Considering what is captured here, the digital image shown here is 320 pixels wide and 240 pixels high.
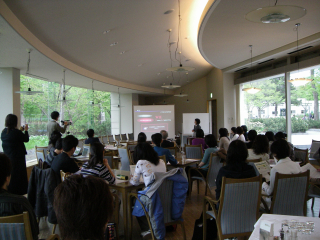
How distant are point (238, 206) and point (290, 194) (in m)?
0.61

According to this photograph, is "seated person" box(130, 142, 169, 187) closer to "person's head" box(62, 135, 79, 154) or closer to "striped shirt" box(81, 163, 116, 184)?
"striped shirt" box(81, 163, 116, 184)

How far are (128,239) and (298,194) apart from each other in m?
2.04

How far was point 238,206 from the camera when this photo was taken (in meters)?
2.49

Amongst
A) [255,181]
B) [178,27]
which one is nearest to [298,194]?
[255,181]

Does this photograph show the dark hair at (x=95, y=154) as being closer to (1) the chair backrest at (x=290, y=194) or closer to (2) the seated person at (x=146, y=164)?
(2) the seated person at (x=146, y=164)

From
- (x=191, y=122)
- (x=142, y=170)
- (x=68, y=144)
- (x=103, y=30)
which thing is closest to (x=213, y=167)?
(x=142, y=170)

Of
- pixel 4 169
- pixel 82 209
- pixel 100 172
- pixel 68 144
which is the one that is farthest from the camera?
pixel 68 144

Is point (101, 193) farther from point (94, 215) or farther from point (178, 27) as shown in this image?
point (178, 27)

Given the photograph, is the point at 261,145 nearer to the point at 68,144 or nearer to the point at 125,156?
the point at 125,156

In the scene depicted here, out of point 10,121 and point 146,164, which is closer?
point 146,164

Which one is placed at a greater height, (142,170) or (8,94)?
(8,94)

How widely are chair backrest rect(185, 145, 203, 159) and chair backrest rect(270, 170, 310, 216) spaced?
9.93 ft

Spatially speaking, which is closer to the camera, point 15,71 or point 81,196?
point 81,196

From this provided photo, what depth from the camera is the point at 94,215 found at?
1.03 m
